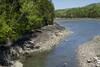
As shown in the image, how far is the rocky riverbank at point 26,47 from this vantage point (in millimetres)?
58156

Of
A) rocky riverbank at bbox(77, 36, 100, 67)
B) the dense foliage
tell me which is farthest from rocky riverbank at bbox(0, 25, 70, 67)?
rocky riverbank at bbox(77, 36, 100, 67)

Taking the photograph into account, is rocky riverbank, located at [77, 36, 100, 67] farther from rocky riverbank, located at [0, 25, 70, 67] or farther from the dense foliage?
the dense foliage

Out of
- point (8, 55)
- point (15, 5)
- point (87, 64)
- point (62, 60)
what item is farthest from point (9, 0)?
point (87, 64)

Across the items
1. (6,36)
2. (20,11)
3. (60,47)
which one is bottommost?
(60,47)

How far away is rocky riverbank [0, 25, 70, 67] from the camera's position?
58.2 metres

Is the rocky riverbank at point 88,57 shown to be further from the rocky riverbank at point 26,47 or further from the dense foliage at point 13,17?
the dense foliage at point 13,17

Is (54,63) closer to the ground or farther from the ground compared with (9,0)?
closer to the ground

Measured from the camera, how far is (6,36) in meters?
62.3

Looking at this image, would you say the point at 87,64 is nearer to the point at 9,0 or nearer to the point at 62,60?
the point at 62,60

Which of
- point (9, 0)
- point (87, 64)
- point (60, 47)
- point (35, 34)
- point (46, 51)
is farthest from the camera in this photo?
point (35, 34)

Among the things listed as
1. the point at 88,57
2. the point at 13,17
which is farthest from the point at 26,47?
the point at 88,57

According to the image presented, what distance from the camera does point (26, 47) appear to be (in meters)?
74.4

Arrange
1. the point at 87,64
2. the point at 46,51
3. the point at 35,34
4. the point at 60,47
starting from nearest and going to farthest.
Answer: the point at 87,64 < the point at 46,51 < the point at 60,47 < the point at 35,34

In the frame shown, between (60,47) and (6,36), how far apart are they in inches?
871
